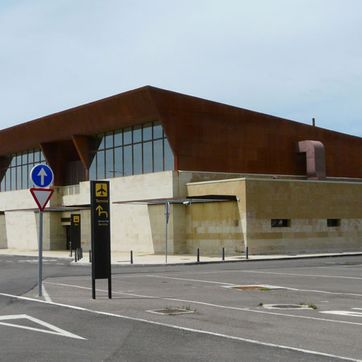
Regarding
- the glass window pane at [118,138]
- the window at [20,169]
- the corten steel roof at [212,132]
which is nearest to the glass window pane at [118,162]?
the glass window pane at [118,138]

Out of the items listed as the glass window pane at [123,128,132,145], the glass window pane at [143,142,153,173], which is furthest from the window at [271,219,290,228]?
the glass window pane at [123,128,132,145]

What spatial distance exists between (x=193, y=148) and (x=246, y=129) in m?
4.83

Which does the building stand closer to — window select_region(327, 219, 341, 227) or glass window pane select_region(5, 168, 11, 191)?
window select_region(327, 219, 341, 227)

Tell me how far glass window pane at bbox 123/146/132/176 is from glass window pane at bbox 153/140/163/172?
3365mm

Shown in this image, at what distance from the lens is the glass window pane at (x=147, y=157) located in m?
47.0

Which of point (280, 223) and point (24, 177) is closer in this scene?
point (280, 223)

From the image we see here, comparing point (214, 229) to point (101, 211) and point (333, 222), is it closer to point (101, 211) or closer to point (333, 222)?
point (333, 222)

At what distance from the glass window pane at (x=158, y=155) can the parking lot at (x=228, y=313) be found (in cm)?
2386

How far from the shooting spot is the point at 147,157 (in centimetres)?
4725

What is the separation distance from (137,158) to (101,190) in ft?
110

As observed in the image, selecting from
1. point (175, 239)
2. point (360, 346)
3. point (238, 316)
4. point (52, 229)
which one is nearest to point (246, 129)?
point (175, 239)

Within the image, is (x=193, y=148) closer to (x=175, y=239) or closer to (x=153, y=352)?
(x=175, y=239)

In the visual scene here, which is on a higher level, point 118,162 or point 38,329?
point 118,162

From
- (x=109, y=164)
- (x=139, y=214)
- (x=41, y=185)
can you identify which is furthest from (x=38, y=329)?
(x=109, y=164)
